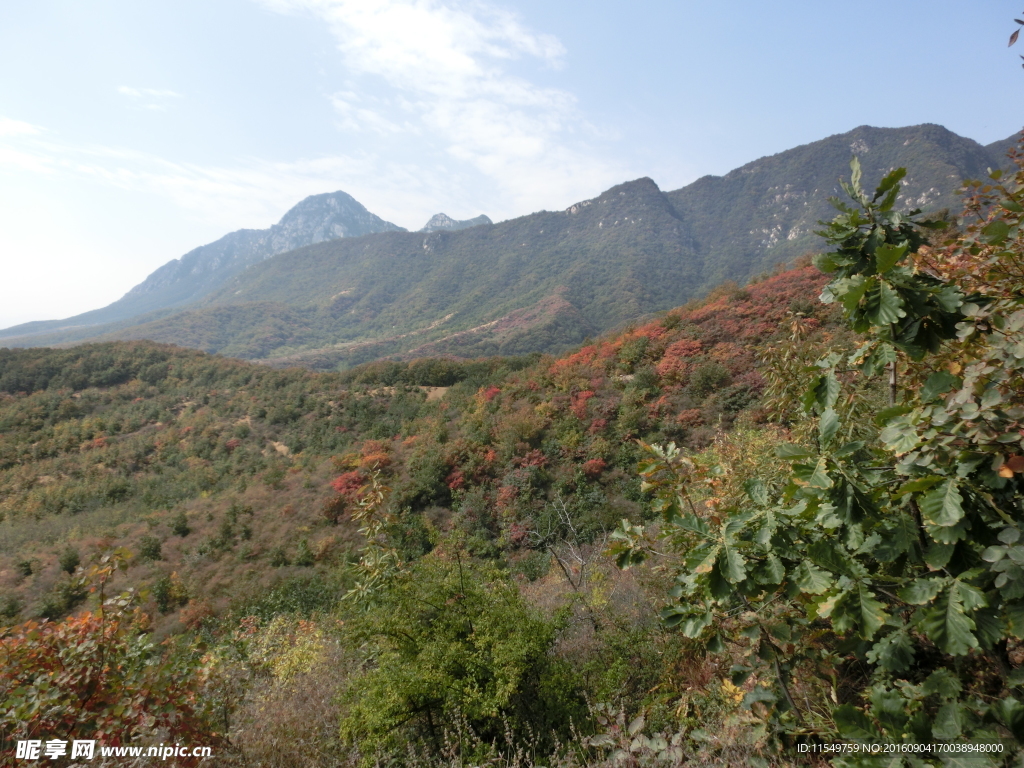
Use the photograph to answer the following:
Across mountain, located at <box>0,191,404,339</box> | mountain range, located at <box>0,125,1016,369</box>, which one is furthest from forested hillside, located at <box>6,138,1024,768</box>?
mountain, located at <box>0,191,404,339</box>

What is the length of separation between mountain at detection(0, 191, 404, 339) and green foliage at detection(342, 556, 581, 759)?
163657 mm

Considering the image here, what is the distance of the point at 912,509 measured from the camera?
143 cm

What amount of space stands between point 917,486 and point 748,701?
1.23 meters

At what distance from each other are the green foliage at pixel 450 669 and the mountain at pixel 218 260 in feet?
537

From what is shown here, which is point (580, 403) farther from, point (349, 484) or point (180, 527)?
point (180, 527)

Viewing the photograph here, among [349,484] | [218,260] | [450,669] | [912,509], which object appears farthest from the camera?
[218,260]

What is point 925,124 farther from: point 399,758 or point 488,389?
point 399,758

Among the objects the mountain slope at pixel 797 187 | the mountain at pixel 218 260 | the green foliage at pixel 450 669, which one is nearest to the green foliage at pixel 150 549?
the green foliage at pixel 450 669

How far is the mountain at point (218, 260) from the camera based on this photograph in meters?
151

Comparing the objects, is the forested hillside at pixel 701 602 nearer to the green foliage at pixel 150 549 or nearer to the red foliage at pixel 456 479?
the green foliage at pixel 150 549

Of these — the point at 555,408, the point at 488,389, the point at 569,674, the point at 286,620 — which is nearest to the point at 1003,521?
the point at 569,674

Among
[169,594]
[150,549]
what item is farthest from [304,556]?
[150,549]

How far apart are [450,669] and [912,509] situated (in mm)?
3001

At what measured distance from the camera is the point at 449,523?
11086 mm
